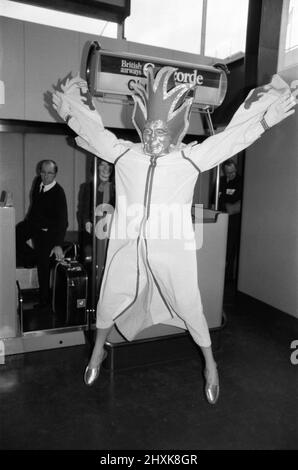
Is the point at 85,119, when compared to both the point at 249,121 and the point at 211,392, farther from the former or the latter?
the point at 211,392

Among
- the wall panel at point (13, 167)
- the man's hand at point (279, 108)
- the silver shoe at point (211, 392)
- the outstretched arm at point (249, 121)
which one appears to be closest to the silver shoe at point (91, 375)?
the silver shoe at point (211, 392)

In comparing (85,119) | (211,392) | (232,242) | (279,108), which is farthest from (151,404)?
(232,242)

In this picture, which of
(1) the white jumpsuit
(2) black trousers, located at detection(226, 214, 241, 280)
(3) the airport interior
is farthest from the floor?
(2) black trousers, located at detection(226, 214, 241, 280)

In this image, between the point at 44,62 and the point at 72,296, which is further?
the point at 44,62

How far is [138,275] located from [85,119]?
916 mm

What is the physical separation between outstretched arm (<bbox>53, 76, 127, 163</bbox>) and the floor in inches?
52.6

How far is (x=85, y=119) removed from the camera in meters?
2.12

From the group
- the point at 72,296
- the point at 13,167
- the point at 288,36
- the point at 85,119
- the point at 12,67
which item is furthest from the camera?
the point at 13,167

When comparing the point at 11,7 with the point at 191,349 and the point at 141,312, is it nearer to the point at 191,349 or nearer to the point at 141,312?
the point at 141,312

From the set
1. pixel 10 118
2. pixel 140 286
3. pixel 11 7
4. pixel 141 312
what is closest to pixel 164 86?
pixel 140 286

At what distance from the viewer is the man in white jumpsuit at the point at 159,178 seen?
6.66 feet

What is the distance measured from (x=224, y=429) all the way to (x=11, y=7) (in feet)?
13.0

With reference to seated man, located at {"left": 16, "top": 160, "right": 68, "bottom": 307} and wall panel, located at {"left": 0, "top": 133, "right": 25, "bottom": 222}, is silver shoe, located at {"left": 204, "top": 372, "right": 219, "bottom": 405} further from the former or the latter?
wall panel, located at {"left": 0, "top": 133, "right": 25, "bottom": 222}

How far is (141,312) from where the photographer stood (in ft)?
7.48
